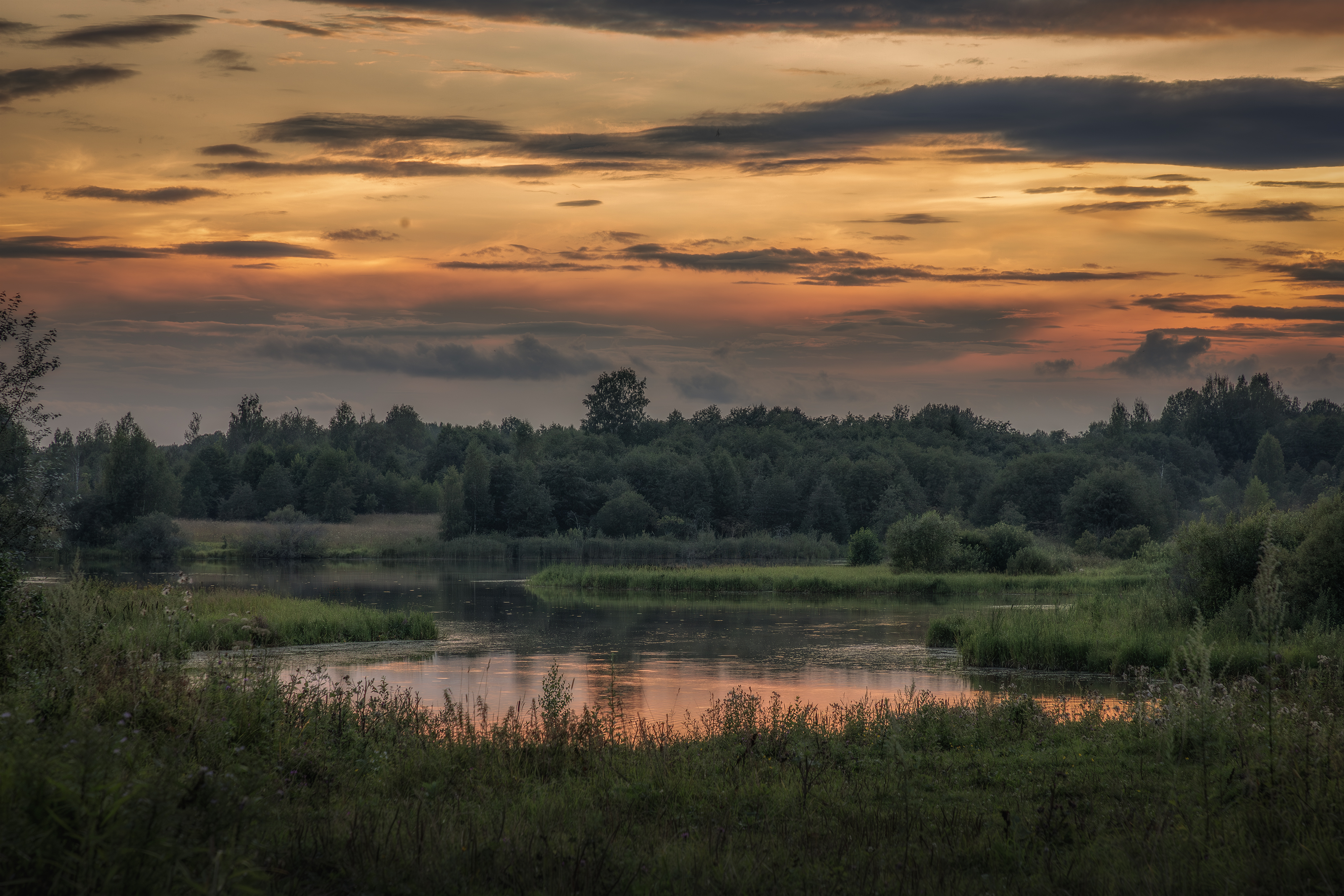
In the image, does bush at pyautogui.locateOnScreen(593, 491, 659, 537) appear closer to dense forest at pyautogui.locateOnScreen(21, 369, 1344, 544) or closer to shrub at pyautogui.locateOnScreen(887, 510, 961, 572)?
dense forest at pyautogui.locateOnScreen(21, 369, 1344, 544)

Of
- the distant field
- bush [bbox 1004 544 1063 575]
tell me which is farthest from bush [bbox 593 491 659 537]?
bush [bbox 1004 544 1063 575]

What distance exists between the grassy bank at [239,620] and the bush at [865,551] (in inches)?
1499

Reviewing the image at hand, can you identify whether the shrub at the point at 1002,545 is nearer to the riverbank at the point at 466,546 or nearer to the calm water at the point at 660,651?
the calm water at the point at 660,651

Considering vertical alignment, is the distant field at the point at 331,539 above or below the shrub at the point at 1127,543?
below

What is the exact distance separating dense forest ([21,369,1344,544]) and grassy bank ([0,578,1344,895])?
7133 centimetres

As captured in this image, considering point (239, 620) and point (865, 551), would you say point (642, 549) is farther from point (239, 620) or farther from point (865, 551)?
point (239, 620)

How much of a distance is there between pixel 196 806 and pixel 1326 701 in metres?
11.4

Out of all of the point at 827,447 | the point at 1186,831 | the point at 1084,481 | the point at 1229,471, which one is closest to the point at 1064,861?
the point at 1186,831

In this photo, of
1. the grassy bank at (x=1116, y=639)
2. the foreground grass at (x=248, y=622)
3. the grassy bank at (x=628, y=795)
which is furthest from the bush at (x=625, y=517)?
the grassy bank at (x=628, y=795)

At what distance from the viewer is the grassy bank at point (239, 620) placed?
19906 mm

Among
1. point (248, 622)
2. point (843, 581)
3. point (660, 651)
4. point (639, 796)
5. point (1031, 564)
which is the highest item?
point (639, 796)

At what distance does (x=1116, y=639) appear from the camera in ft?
76.5

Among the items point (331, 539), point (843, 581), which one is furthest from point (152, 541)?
point (843, 581)

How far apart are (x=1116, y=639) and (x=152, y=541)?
7311 centimetres
